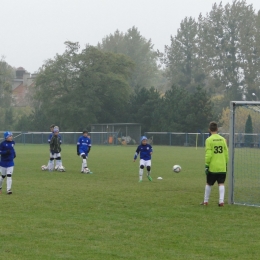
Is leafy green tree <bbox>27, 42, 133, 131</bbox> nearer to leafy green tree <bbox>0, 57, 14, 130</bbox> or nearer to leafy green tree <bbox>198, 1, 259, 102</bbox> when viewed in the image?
leafy green tree <bbox>0, 57, 14, 130</bbox>

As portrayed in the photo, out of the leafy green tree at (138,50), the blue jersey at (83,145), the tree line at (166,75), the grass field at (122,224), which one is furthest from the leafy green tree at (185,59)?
the grass field at (122,224)

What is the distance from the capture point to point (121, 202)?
561 inches

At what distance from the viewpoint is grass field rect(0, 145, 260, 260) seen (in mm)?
8625

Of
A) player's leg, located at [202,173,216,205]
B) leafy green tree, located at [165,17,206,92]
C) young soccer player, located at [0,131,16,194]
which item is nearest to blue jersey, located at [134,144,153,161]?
young soccer player, located at [0,131,16,194]

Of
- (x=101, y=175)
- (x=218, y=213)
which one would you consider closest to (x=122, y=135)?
(x=101, y=175)

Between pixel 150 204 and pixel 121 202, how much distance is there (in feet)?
2.38

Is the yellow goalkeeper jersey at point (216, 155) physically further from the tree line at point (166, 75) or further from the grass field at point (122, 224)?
the tree line at point (166, 75)

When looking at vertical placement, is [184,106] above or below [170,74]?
below

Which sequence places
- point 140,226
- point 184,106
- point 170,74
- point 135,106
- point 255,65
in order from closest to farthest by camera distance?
point 140,226, point 184,106, point 135,106, point 255,65, point 170,74

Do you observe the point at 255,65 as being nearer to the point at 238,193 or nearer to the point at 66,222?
the point at 238,193

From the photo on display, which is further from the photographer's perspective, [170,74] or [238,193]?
[170,74]

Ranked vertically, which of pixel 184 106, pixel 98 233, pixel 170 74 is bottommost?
pixel 98 233

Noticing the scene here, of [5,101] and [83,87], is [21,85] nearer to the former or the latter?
[5,101]

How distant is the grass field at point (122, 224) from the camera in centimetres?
862
